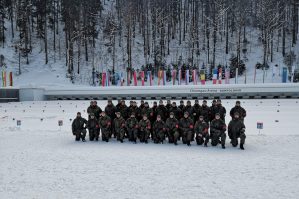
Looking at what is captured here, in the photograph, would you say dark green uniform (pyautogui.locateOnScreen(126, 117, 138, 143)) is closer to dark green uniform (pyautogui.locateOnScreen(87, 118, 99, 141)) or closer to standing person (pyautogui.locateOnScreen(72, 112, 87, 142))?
dark green uniform (pyautogui.locateOnScreen(87, 118, 99, 141))

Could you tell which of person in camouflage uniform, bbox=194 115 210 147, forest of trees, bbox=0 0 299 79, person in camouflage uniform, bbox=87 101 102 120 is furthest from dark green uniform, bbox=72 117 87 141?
forest of trees, bbox=0 0 299 79

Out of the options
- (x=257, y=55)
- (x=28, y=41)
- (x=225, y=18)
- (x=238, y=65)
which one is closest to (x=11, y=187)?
(x=238, y=65)

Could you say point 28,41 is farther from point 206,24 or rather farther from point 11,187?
point 11,187

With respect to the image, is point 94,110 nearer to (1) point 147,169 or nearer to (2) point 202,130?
(2) point 202,130

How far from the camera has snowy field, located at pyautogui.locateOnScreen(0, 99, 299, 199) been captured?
606cm

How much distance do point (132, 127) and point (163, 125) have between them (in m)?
1.19

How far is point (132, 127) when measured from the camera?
431 inches

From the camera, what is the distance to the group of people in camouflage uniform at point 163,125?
10020mm

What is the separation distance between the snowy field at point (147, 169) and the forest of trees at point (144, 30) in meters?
33.1

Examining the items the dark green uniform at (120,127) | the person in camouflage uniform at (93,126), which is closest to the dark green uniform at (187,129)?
the dark green uniform at (120,127)

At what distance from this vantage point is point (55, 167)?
7.86 m

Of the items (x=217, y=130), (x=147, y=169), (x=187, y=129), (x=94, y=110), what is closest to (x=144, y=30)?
(x=94, y=110)

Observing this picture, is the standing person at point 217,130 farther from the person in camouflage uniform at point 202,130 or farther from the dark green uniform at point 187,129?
the dark green uniform at point 187,129

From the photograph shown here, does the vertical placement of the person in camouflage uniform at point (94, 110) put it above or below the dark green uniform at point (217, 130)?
above
